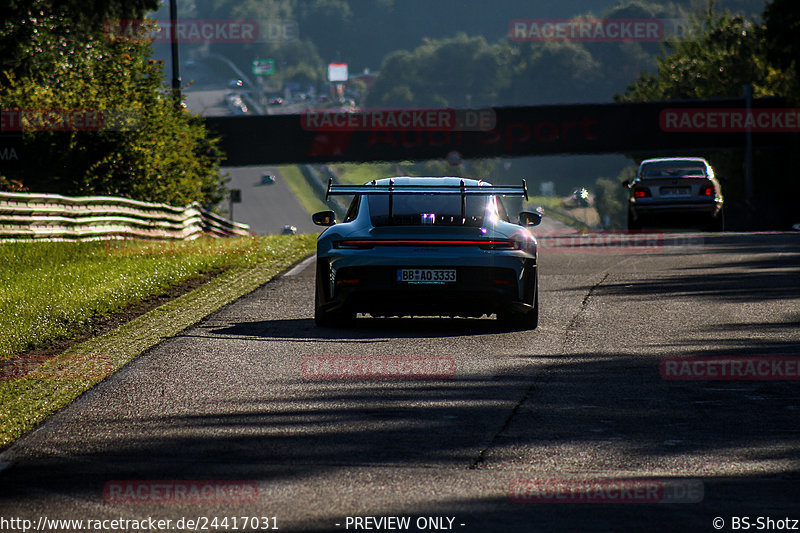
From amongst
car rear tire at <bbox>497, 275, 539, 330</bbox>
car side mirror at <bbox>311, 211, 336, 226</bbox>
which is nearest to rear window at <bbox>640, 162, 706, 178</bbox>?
car side mirror at <bbox>311, 211, 336, 226</bbox>

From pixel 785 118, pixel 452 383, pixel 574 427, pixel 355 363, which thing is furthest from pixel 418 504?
pixel 785 118

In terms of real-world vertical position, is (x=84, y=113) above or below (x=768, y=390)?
above

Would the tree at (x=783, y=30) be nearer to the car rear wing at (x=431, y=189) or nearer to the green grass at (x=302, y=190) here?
the car rear wing at (x=431, y=189)

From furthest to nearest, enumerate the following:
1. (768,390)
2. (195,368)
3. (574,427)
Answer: (195,368)
(768,390)
(574,427)

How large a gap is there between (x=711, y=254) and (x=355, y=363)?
11.1m

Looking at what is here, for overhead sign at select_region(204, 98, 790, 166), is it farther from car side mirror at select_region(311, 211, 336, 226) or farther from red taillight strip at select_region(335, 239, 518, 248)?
red taillight strip at select_region(335, 239, 518, 248)

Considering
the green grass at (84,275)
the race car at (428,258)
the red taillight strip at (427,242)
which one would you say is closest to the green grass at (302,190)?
the green grass at (84,275)

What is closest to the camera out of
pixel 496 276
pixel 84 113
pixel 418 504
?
pixel 418 504

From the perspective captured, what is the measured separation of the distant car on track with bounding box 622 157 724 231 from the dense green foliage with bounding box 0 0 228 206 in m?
15.4

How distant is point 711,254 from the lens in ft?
63.6

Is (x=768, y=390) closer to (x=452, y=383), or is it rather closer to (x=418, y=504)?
(x=452, y=383)

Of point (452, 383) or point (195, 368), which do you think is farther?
point (195, 368)

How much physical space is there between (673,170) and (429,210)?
1551cm
